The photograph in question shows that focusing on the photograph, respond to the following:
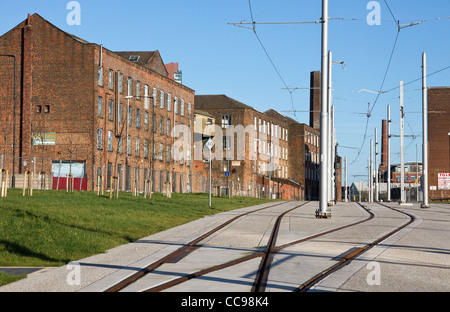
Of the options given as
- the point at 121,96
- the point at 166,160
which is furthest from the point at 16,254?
the point at 166,160

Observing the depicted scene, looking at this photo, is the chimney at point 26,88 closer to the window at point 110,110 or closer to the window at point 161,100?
the window at point 110,110

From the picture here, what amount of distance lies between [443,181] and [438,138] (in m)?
7.18

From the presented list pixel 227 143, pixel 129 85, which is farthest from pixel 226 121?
pixel 129 85

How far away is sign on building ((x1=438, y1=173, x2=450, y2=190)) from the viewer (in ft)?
292

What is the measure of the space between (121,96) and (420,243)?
4903 cm

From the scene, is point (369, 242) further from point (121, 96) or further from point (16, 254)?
point (121, 96)

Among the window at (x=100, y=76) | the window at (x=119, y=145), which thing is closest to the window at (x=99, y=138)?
the window at (x=119, y=145)

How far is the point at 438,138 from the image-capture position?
94.8 m

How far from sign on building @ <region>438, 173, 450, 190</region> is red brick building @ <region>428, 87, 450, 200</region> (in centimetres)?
154

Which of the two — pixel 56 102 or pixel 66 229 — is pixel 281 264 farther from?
pixel 56 102

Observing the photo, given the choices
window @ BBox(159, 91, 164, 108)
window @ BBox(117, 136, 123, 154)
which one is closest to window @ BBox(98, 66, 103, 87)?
window @ BBox(117, 136, 123, 154)

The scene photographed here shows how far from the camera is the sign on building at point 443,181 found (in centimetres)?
8906

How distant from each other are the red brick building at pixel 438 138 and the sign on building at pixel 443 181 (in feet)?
5.07

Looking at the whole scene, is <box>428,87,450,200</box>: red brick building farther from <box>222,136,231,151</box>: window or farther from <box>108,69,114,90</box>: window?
<box>108,69,114,90</box>: window
